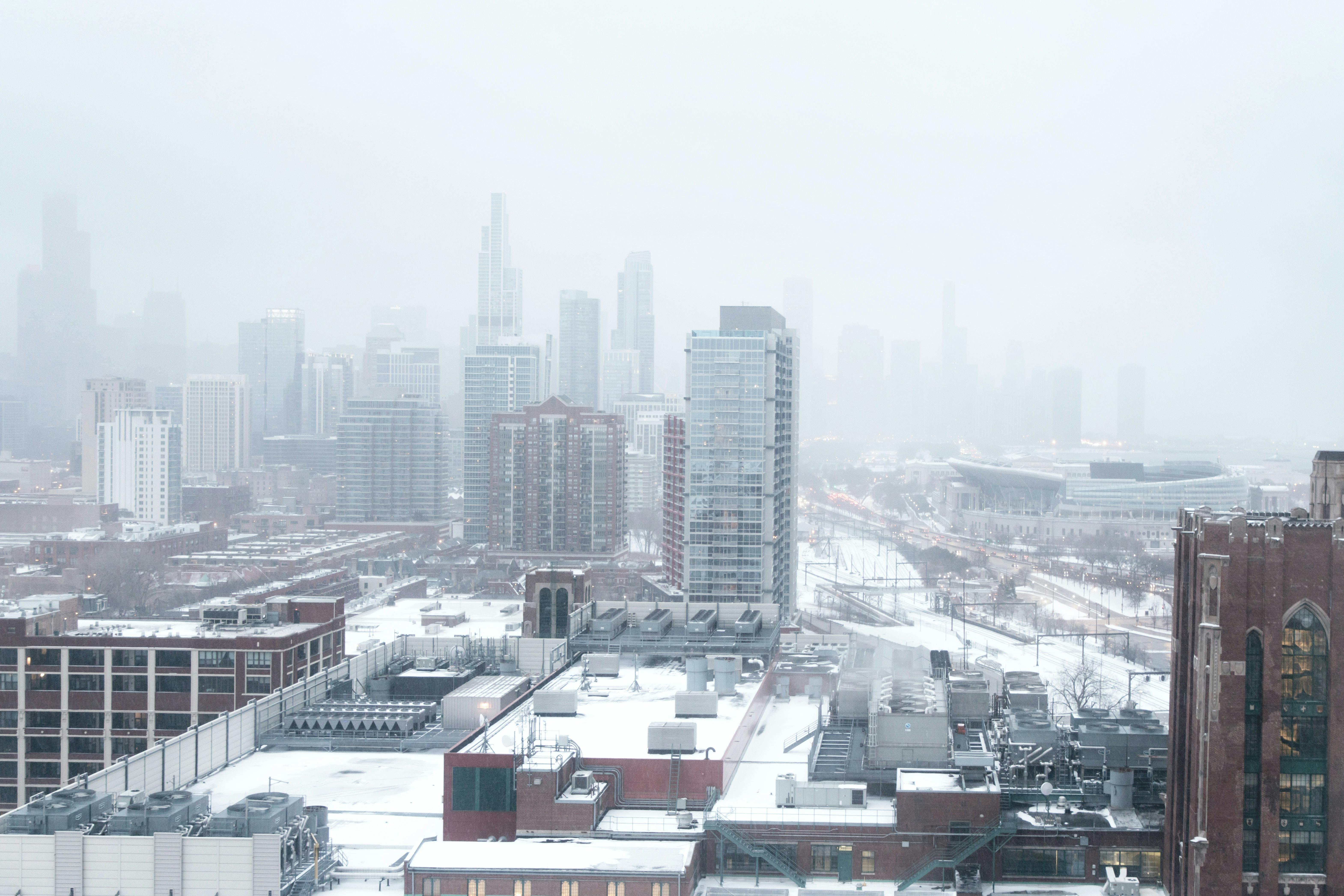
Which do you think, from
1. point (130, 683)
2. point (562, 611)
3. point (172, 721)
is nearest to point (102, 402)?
point (562, 611)

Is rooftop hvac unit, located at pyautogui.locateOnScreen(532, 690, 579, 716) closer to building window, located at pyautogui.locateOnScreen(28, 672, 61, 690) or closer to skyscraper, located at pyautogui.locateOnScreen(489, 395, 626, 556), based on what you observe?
building window, located at pyautogui.locateOnScreen(28, 672, 61, 690)

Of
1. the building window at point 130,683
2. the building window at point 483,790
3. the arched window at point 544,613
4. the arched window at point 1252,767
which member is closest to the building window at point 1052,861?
the arched window at point 1252,767

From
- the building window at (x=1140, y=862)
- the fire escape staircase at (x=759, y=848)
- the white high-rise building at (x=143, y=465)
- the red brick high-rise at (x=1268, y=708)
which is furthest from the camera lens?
the white high-rise building at (x=143, y=465)

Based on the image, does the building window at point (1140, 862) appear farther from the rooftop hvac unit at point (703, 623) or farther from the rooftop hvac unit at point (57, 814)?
the rooftop hvac unit at point (703, 623)

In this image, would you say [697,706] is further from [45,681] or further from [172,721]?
[45,681]

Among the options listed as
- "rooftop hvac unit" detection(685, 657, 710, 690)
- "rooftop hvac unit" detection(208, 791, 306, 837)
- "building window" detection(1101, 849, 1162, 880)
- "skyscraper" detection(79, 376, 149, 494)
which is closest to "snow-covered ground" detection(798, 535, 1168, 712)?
"rooftop hvac unit" detection(685, 657, 710, 690)
